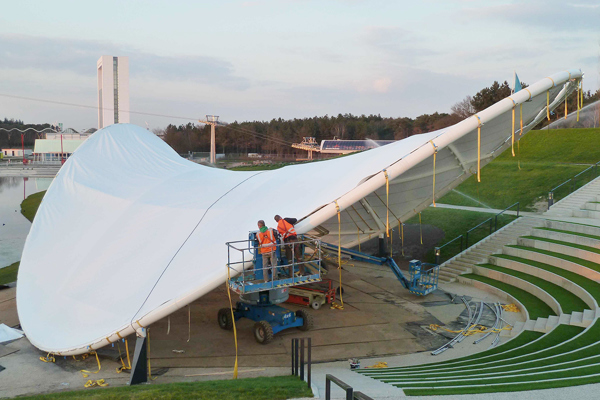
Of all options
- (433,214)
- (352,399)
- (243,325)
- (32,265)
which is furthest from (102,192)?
(433,214)

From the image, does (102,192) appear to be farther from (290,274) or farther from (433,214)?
(433,214)

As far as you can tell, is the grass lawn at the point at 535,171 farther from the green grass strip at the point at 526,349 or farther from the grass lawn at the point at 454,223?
the green grass strip at the point at 526,349

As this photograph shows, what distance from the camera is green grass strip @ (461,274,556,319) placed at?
13453 mm

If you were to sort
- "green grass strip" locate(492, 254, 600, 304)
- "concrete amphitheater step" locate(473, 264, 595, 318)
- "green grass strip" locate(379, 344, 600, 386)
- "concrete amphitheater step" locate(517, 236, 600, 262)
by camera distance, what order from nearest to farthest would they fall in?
"green grass strip" locate(379, 344, 600, 386) < "concrete amphitheater step" locate(473, 264, 595, 318) < "green grass strip" locate(492, 254, 600, 304) < "concrete amphitheater step" locate(517, 236, 600, 262)

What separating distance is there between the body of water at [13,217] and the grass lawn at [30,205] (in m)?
0.37

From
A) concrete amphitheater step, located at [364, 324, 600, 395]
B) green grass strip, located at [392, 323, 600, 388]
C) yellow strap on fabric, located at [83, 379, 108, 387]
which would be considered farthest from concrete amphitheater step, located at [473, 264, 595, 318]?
yellow strap on fabric, located at [83, 379, 108, 387]

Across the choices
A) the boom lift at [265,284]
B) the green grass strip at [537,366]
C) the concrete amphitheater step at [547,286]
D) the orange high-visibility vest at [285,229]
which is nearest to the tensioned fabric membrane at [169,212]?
the orange high-visibility vest at [285,229]

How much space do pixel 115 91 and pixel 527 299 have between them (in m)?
56.8

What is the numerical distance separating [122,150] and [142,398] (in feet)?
39.2

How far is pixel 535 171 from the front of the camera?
95.6ft

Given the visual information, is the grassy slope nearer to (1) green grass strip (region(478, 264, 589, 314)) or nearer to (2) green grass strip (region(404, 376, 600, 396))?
(2) green grass strip (region(404, 376, 600, 396))

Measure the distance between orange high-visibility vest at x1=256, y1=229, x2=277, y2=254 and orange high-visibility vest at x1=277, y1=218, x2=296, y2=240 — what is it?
8.6 inches

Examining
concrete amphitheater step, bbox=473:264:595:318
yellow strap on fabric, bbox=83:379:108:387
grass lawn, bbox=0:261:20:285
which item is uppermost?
concrete amphitheater step, bbox=473:264:595:318

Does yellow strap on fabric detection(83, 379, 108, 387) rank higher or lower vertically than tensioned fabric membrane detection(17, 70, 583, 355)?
lower
